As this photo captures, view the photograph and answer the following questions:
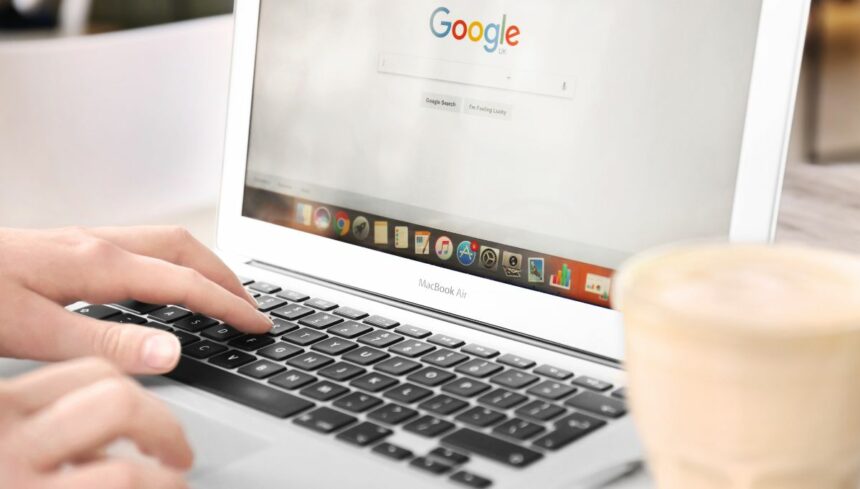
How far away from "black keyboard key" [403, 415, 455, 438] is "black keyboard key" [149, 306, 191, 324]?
0.78 feet

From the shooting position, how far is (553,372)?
601 mm

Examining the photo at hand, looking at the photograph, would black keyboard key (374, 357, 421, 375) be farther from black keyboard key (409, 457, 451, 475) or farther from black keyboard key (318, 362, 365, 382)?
black keyboard key (409, 457, 451, 475)

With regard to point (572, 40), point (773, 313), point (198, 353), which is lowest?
point (198, 353)

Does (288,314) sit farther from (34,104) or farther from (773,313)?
(34,104)

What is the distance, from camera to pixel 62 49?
163cm

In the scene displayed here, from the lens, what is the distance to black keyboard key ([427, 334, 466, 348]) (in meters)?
0.65

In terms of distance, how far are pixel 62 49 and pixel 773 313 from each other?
1520mm

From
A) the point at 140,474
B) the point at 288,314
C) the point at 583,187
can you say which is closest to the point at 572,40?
the point at 583,187

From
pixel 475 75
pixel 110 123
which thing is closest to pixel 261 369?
pixel 475 75

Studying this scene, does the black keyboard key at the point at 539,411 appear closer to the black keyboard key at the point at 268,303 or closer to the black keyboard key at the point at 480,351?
the black keyboard key at the point at 480,351

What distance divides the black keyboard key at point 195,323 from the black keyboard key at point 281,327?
4cm

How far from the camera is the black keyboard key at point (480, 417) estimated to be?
0.53 m

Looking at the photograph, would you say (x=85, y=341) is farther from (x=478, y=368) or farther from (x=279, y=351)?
(x=478, y=368)

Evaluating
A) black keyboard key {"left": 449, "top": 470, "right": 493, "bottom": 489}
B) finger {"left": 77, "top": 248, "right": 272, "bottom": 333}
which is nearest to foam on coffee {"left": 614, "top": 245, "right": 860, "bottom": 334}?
black keyboard key {"left": 449, "top": 470, "right": 493, "bottom": 489}
